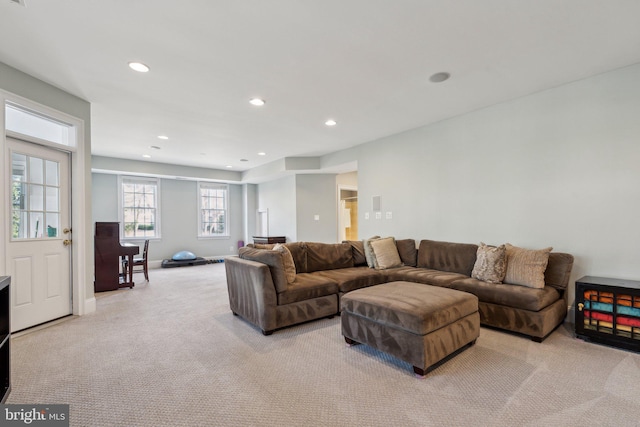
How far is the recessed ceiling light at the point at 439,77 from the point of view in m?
2.99

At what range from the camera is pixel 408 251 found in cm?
454

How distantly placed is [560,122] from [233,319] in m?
4.44

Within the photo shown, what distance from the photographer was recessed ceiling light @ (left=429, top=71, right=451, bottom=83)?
9.80 feet

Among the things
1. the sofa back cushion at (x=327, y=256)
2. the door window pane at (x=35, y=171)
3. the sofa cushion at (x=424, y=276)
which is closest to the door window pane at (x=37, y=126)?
the door window pane at (x=35, y=171)

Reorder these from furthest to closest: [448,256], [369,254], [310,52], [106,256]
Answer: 1. [106,256]
2. [369,254]
3. [448,256]
4. [310,52]

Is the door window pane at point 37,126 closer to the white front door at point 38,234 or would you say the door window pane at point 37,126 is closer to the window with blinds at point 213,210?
the white front door at point 38,234

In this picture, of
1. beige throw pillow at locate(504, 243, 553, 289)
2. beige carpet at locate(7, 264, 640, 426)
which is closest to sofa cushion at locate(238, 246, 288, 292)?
beige carpet at locate(7, 264, 640, 426)

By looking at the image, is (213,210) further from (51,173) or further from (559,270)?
(559,270)

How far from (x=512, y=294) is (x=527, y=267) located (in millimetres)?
392

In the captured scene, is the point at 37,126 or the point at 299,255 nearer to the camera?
the point at 37,126

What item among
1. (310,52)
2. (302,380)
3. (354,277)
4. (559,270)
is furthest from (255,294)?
(559,270)

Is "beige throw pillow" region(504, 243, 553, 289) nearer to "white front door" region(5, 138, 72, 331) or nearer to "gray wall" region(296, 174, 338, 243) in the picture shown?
"gray wall" region(296, 174, 338, 243)

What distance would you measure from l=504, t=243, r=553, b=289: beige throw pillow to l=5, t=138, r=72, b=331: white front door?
5219 millimetres

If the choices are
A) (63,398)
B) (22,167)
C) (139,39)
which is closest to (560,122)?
(139,39)
